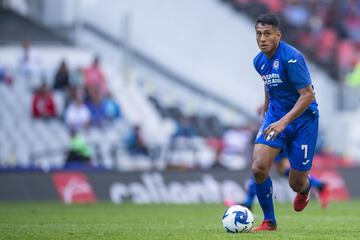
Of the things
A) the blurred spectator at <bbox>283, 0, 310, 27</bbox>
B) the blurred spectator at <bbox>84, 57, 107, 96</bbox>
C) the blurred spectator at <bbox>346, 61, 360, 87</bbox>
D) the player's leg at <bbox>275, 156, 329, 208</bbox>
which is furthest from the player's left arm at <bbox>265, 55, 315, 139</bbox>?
the blurred spectator at <bbox>283, 0, 310, 27</bbox>

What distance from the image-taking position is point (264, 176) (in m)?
11.7

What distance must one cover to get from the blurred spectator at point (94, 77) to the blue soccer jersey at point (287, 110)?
51.0ft

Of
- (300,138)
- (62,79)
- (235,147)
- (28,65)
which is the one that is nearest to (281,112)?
(300,138)

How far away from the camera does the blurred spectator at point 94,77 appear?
89.4 feet

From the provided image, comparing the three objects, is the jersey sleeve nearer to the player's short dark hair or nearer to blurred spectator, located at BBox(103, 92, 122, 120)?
the player's short dark hair

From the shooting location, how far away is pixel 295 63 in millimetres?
11531

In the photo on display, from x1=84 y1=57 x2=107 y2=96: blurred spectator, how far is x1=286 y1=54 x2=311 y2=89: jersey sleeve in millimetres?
16018

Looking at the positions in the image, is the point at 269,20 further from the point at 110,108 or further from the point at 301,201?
the point at 110,108

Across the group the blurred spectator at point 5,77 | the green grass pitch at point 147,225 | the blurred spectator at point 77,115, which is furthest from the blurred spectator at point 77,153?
the green grass pitch at point 147,225

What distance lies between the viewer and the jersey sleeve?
1149 cm

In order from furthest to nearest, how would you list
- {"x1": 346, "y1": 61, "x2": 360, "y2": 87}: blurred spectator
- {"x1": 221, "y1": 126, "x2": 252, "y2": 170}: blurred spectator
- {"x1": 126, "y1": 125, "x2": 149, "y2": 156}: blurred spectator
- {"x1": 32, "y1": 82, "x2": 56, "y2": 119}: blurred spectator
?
1. {"x1": 346, "y1": 61, "x2": 360, "y2": 87}: blurred spectator
2. {"x1": 221, "y1": 126, "x2": 252, "y2": 170}: blurred spectator
3. {"x1": 32, "y1": 82, "x2": 56, "y2": 119}: blurred spectator
4. {"x1": 126, "y1": 125, "x2": 149, "y2": 156}: blurred spectator

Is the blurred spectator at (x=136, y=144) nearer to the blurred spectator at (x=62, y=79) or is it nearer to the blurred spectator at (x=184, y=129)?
the blurred spectator at (x=184, y=129)

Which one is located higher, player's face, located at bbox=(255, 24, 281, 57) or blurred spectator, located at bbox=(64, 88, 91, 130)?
player's face, located at bbox=(255, 24, 281, 57)

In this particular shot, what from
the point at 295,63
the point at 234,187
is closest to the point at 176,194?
the point at 234,187
